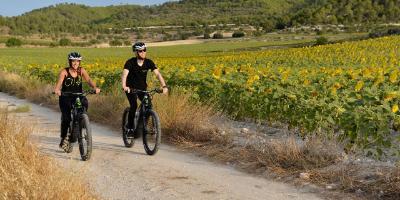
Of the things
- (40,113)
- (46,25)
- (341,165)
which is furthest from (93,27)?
(341,165)

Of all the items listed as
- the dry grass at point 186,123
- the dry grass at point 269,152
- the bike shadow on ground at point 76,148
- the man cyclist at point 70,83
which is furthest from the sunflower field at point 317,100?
the man cyclist at point 70,83

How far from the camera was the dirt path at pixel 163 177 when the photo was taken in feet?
23.9

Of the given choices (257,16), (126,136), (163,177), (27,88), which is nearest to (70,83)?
(126,136)

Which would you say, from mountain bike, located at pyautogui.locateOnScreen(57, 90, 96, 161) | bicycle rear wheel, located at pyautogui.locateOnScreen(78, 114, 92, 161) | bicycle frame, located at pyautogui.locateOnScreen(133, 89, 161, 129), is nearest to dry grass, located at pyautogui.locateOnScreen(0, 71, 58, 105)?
mountain bike, located at pyautogui.locateOnScreen(57, 90, 96, 161)

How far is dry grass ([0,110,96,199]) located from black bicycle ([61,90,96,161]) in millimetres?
2020

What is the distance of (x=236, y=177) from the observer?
8.18 meters

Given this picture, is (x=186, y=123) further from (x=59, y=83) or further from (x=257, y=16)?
(x=257, y=16)

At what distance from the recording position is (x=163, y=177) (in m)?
8.24

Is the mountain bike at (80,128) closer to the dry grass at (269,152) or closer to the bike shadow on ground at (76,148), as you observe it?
the bike shadow on ground at (76,148)

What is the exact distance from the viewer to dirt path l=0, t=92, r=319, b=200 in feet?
23.9

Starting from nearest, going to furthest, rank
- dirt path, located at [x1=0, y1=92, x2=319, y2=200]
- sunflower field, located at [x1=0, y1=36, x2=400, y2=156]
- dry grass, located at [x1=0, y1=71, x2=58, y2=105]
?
dirt path, located at [x1=0, y1=92, x2=319, y2=200], sunflower field, located at [x1=0, y1=36, x2=400, y2=156], dry grass, located at [x1=0, y1=71, x2=58, y2=105]

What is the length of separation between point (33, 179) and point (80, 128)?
13.0ft

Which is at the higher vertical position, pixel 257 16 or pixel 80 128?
pixel 80 128

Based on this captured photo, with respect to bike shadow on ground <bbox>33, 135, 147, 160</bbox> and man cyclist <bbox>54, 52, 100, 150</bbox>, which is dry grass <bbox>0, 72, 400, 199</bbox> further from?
man cyclist <bbox>54, 52, 100, 150</bbox>
